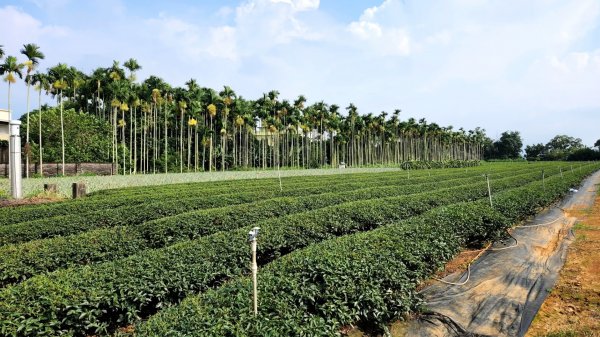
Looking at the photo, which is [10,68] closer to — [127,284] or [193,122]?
[193,122]

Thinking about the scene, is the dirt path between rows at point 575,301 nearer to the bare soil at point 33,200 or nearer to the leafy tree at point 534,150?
the bare soil at point 33,200

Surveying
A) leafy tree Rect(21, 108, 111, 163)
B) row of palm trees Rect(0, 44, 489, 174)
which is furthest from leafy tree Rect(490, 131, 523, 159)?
leafy tree Rect(21, 108, 111, 163)

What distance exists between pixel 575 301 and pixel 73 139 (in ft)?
165

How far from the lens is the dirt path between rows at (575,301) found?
5691 mm

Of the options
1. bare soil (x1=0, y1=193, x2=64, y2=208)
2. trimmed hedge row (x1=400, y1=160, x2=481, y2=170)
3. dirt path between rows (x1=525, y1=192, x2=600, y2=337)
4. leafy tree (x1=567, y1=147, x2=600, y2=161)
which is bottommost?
dirt path between rows (x1=525, y1=192, x2=600, y2=337)

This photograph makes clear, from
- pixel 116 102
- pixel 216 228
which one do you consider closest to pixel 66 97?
pixel 116 102

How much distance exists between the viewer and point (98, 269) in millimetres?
6094

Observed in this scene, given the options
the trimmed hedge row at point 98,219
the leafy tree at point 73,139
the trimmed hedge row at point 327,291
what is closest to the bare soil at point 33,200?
the trimmed hedge row at point 98,219

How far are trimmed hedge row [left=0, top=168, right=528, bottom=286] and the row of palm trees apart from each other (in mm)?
25246

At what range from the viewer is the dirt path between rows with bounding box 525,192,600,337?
224 inches

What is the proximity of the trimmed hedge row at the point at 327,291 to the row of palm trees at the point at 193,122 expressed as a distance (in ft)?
98.5

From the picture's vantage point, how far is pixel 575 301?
677cm

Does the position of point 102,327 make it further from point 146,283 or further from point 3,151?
point 3,151

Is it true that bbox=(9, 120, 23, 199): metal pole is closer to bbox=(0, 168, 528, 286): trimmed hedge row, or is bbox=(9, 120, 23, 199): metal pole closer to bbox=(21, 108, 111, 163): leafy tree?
bbox=(0, 168, 528, 286): trimmed hedge row
